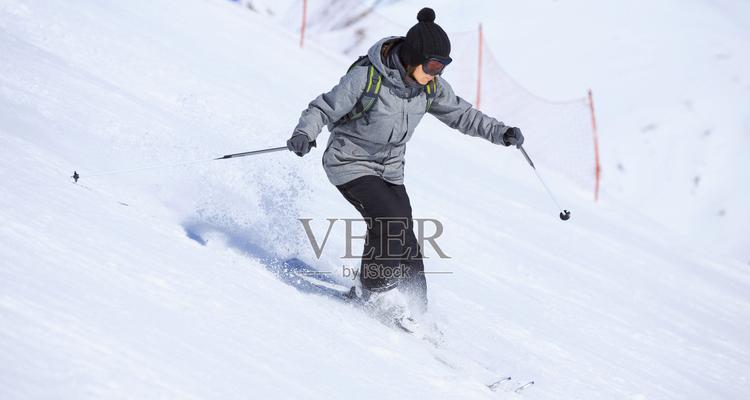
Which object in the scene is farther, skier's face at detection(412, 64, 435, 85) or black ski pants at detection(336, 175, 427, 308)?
black ski pants at detection(336, 175, 427, 308)

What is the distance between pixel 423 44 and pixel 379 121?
463mm

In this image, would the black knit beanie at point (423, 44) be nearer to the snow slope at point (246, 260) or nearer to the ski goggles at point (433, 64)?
the ski goggles at point (433, 64)

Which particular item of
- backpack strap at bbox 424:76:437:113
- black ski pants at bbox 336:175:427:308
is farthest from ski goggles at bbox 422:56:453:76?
black ski pants at bbox 336:175:427:308

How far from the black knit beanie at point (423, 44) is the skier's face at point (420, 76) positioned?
0.05 metres

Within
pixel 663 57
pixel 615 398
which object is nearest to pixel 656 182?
pixel 663 57

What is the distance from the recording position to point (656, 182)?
1251 cm

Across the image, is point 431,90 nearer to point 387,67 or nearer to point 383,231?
point 387,67

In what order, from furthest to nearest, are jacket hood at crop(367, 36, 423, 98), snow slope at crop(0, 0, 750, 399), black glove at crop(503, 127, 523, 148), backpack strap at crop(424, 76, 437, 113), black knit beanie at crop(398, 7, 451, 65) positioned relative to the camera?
black glove at crop(503, 127, 523, 148) → backpack strap at crop(424, 76, 437, 113) → jacket hood at crop(367, 36, 423, 98) → black knit beanie at crop(398, 7, 451, 65) → snow slope at crop(0, 0, 750, 399)

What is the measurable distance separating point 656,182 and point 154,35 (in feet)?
24.5

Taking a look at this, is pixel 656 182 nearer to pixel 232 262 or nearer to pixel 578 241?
pixel 578 241

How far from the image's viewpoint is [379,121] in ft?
13.8

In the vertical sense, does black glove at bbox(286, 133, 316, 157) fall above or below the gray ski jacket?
below

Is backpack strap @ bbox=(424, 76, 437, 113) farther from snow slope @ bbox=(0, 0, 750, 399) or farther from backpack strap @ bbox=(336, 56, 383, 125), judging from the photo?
snow slope @ bbox=(0, 0, 750, 399)

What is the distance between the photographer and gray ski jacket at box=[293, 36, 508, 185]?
409 cm
